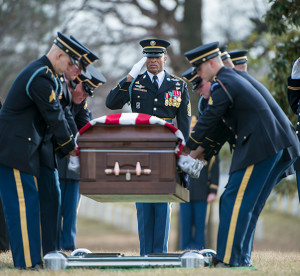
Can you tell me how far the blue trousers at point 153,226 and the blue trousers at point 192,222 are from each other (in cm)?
372

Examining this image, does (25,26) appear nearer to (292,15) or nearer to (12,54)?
(12,54)

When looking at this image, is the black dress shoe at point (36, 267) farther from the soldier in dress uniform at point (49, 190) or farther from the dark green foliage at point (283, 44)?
the dark green foliage at point (283, 44)

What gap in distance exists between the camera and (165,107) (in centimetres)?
846

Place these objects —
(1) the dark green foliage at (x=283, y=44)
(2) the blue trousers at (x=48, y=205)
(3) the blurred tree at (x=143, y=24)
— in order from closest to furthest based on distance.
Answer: (2) the blue trousers at (x=48, y=205)
(1) the dark green foliage at (x=283, y=44)
(3) the blurred tree at (x=143, y=24)

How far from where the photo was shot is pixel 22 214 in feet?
21.8

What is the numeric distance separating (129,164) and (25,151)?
0.97 meters

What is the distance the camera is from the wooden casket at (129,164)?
21.5 feet

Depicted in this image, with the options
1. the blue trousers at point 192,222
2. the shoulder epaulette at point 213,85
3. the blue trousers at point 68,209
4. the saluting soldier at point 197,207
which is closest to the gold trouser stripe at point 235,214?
the shoulder epaulette at point 213,85

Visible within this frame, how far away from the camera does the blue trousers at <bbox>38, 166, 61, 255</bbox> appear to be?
700 centimetres

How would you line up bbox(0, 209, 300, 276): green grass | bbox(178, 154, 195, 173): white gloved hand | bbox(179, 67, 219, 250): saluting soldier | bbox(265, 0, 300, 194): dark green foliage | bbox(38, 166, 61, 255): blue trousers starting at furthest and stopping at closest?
bbox(179, 67, 219, 250): saluting soldier, bbox(265, 0, 300, 194): dark green foliage, bbox(38, 166, 61, 255): blue trousers, bbox(178, 154, 195, 173): white gloved hand, bbox(0, 209, 300, 276): green grass

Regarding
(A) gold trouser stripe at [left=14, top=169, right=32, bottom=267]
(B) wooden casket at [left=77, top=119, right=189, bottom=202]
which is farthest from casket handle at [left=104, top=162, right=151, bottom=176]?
(A) gold trouser stripe at [left=14, top=169, right=32, bottom=267]

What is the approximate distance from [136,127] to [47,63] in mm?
1061

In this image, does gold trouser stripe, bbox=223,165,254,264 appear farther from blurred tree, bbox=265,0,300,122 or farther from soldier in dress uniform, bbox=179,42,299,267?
blurred tree, bbox=265,0,300,122

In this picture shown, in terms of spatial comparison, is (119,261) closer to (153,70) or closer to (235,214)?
(235,214)
